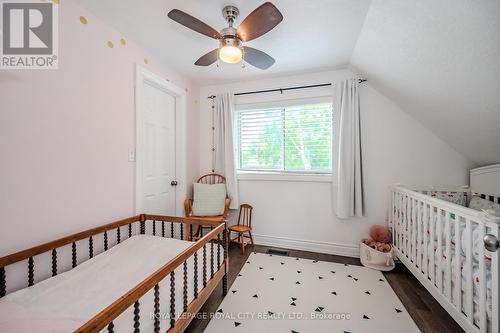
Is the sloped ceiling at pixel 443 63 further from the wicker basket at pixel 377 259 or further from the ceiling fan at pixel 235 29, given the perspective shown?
the wicker basket at pixel 377 259

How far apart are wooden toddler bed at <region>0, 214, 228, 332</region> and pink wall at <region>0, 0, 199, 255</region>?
175 mm

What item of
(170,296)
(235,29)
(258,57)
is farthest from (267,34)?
(170,296)

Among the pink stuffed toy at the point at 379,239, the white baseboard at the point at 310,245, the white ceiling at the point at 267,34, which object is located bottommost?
the white baseboard at the point at 310,245

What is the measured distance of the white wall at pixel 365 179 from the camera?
231cm

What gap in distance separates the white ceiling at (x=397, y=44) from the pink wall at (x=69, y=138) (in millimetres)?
340

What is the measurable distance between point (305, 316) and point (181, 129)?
2.50 meters

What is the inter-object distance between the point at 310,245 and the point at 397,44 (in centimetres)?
235

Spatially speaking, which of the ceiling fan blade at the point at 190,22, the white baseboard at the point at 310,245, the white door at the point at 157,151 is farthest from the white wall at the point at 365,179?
the ceiling fan blade at the point at 190,22

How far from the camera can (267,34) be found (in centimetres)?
185

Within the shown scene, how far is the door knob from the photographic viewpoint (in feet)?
3.22

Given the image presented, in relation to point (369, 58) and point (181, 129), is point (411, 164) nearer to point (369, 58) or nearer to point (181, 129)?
point (369, 58)

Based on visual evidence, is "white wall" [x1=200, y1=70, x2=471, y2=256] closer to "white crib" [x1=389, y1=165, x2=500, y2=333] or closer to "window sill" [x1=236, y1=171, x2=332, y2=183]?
"window sill" [x1=236, y1=171, x2=332, y2=183]

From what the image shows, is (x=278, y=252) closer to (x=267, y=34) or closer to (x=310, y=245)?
(x=310, y=245)

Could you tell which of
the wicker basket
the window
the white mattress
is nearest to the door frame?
the white mattress
